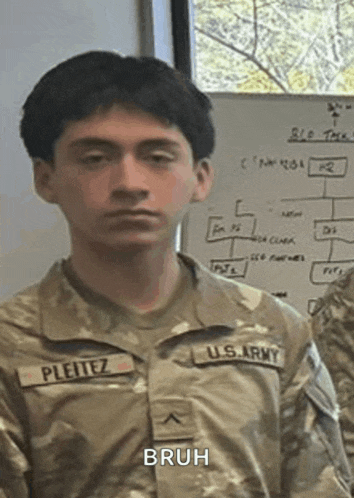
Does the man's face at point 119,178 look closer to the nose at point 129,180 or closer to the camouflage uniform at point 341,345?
the nose at point 129,180

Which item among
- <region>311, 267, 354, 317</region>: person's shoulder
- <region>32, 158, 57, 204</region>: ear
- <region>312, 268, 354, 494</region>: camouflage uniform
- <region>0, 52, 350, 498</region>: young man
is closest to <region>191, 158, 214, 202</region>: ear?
<region>0, 52, 350, 498</region>: young man

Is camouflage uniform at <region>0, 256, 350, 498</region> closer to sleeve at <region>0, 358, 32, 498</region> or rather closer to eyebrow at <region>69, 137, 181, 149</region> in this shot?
sleeve at <region>0, 358, 32, 498</region>

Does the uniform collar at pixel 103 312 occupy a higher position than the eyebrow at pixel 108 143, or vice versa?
the eyebrow at pixel 108 143

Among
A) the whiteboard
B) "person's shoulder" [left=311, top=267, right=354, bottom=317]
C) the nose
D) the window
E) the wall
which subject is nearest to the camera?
the nose

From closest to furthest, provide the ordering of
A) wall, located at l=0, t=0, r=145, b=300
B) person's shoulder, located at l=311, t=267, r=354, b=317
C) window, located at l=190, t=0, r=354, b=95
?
wall, located at l=0, t=0, r=145, b=300
person's shoulder, located at l=311, t=267, r=354, b=317
window, located at l=190, t=0, r=354, b=95

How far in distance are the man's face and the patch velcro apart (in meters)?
0.11

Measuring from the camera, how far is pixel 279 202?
1.28 m

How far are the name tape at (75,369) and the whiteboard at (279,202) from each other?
606 millimetres

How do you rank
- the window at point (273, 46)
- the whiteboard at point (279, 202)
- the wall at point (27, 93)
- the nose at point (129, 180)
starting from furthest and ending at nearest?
the whiteboard at point (279, 202), the window at point (273, 46), the wall at point (27, 93), the nose at point (129, 180)

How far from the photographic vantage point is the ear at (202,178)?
2.23 feet

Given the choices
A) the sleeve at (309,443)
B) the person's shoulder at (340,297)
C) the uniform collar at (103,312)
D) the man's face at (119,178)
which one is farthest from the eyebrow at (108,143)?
the person's shoulder at (340,297)

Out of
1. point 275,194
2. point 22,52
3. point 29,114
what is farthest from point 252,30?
point 29,114

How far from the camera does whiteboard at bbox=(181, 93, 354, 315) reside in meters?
1.25

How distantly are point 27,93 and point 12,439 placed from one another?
384 millimetres
